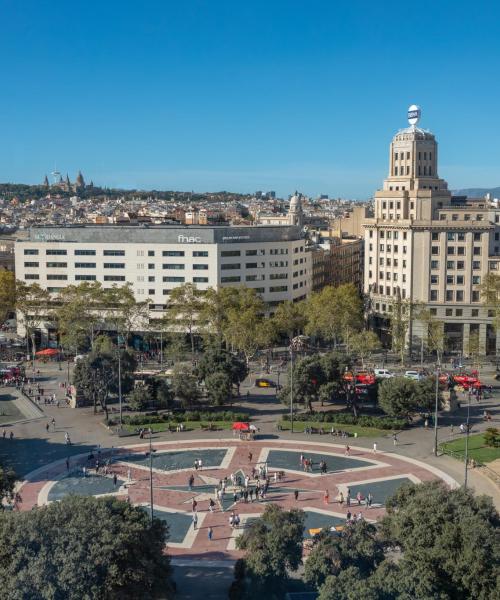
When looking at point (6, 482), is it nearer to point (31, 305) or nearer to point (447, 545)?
point (447, 545)

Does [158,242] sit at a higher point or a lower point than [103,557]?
higher

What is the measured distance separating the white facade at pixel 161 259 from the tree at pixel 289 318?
35.9 ft

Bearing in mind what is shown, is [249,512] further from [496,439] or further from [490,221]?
[490,221]

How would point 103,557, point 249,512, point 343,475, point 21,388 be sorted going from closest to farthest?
1. point 103,557
2. point 249,512
3. point 343,475
4. point 21,388

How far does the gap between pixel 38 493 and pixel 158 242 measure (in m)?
64.7

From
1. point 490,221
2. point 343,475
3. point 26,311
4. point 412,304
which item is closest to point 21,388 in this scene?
point 26,311

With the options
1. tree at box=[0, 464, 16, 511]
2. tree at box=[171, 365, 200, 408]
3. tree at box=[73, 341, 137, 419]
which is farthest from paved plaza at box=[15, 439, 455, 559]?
tree at box=[73, 341, 137, 419]

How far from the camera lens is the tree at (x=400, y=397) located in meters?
70.8

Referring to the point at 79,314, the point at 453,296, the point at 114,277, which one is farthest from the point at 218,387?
the point at 114,277

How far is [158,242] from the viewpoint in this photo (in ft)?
379

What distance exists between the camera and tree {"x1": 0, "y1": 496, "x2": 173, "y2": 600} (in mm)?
32281

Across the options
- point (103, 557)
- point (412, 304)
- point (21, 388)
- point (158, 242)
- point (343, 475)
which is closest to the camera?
point (103, 557)

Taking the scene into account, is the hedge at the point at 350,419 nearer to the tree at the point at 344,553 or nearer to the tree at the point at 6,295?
the tree at the point at 344,553

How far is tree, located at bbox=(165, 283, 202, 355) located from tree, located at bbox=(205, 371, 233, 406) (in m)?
27.0
